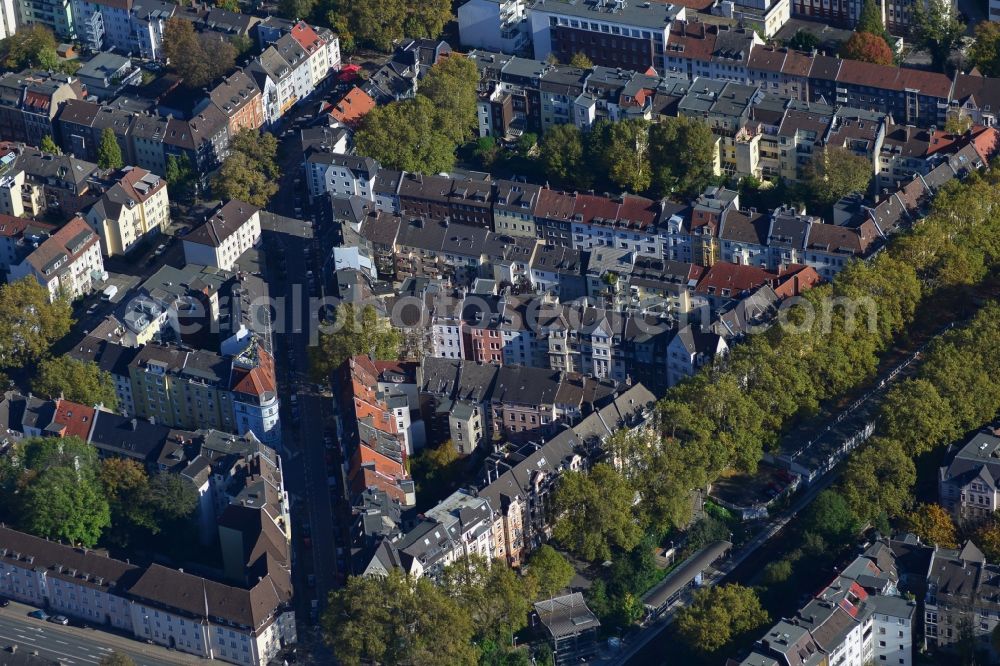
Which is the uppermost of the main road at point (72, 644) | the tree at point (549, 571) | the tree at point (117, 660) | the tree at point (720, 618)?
the tree at point (720, 618)

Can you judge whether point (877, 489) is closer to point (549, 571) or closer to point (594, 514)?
point (594, 514)

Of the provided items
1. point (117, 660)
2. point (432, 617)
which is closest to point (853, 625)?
point (432, 617)

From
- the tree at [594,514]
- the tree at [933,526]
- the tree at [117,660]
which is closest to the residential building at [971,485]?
the tree at [933,526]

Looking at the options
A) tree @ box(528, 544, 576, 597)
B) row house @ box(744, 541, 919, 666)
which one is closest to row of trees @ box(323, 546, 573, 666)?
tree @ box(528, 544, 576, 597)

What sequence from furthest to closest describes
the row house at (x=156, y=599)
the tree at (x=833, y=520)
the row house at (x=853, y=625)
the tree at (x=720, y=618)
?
the tree at (x=833, y=520) < the row house at (x=156, y=599) < the tree at (x=720, y=618) < the row house at (x=853, y=625)

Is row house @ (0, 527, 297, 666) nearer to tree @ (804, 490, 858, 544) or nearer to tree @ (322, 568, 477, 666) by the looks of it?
tree @ (322, 568, 477, 666)

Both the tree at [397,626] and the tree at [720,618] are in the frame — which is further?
the tree at [720,618]

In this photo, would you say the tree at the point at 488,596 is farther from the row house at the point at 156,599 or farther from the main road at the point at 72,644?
the main road at the point at 72,644
